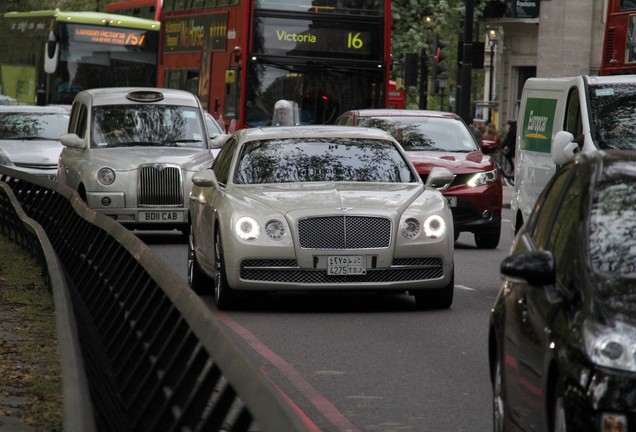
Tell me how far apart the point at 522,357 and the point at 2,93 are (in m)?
43.7

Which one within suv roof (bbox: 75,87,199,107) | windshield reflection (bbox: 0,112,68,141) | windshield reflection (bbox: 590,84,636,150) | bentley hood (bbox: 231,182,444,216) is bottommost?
windshield reflection (bbox: 0,112,68,141)

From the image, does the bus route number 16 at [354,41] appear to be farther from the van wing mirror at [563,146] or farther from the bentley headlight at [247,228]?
the bentley headlight at [247,228]

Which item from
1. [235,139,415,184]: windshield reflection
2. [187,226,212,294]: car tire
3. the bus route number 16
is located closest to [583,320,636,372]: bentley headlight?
[235,139,415,184]: windshield reflection

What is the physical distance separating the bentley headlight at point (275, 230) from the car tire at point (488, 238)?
8314 mm

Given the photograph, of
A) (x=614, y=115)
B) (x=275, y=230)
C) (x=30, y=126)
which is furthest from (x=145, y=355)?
(x=30, y=126)

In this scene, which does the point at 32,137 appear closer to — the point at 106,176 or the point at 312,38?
the point at 312,38

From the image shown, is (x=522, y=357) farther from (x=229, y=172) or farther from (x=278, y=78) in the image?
(x=278, y=78)

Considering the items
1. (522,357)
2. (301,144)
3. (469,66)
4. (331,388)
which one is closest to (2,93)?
(469,66)

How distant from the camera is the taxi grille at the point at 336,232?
13.4 m

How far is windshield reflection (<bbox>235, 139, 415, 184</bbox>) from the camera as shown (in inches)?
573

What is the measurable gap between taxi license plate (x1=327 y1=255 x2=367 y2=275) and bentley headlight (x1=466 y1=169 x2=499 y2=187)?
25.9ft

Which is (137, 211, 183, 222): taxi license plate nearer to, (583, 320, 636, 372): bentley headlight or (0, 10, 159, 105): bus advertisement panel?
(583, 320, 636, 372): bentley headlight

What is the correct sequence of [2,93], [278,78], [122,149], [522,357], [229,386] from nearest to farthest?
1. [229,386]
2. [522,357]
3. [122,149]
4. [278,78]
5. [2,93]

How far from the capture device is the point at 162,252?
67.4 feet
